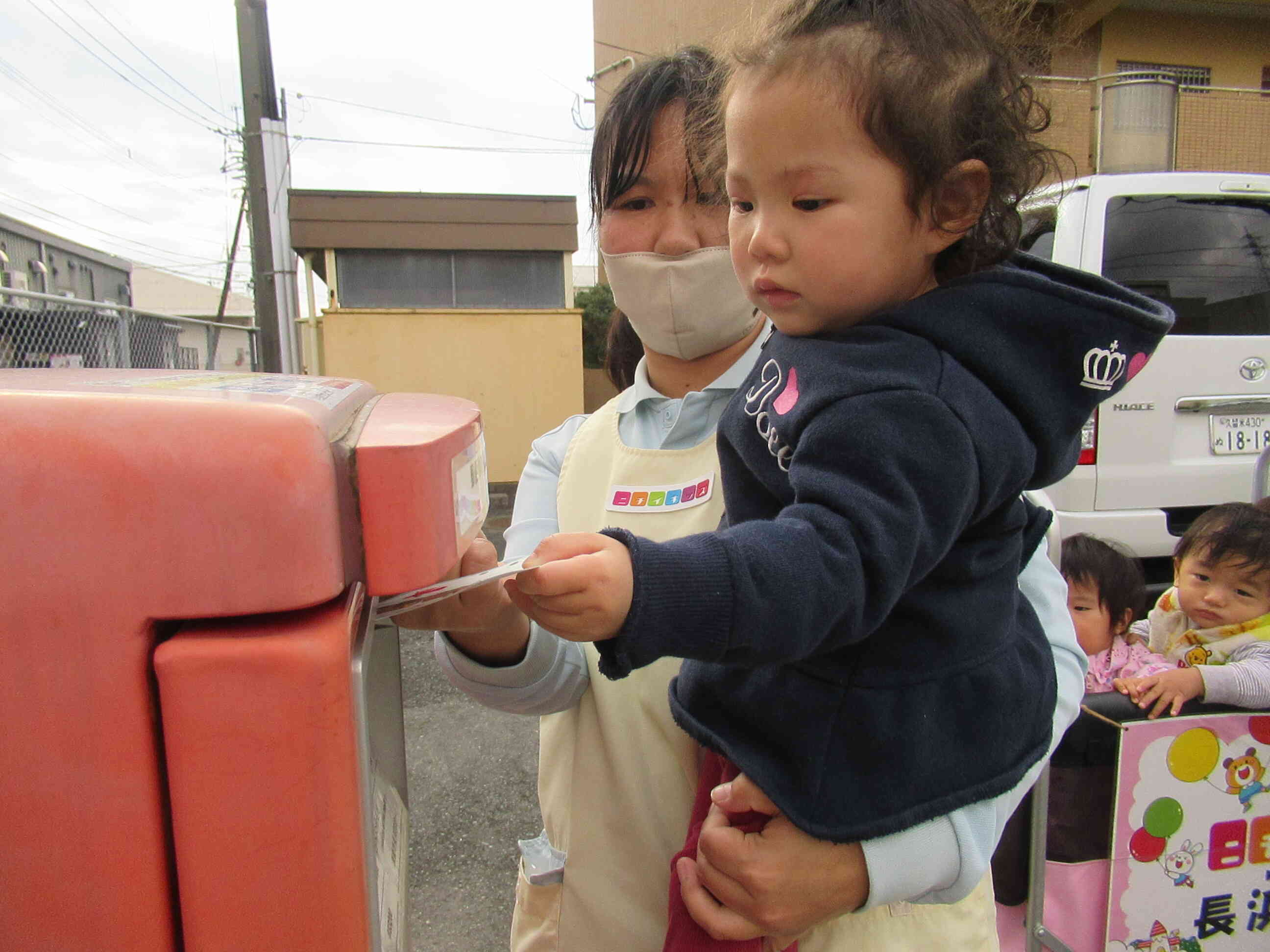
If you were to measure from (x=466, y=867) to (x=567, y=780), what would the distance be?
2.05m

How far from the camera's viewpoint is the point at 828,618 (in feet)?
2.09

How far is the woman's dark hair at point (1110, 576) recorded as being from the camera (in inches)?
88.4

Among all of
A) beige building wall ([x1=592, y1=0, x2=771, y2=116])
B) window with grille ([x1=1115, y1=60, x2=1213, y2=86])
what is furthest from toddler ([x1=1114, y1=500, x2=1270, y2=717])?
beige building wall ([x1=592, y1=0, x2=771, y2=116])

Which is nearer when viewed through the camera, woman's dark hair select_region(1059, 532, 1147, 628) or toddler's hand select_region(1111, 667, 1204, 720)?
toddler's hand select_region(1111, 667, 1204, 720)

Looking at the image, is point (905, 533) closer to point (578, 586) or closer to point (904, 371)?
point (904, 371)

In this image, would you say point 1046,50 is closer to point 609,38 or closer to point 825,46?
point 825,46

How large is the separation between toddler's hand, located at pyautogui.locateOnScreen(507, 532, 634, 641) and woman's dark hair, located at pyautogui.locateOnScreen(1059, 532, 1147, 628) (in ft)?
6.52

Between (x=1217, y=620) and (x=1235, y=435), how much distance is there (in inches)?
67.6

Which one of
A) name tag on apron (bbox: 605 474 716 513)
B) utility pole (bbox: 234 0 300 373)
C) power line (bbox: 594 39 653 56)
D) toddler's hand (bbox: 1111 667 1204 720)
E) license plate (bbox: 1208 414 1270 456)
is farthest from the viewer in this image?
power line (bbox: 594 39 653 56)

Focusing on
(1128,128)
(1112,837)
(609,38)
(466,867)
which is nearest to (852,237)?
(1112,837)

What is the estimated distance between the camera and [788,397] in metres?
0.78

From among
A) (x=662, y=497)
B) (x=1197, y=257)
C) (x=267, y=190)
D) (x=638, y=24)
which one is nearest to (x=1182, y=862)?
(x=662, y=497)

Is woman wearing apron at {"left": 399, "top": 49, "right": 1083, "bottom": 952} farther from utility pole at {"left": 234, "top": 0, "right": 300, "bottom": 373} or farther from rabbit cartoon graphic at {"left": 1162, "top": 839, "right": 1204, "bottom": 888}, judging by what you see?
utility pole at {"left": 234, "top": 0, "right": 300, "bottom": 373}

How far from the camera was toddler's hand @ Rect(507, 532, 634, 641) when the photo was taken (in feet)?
1.94
